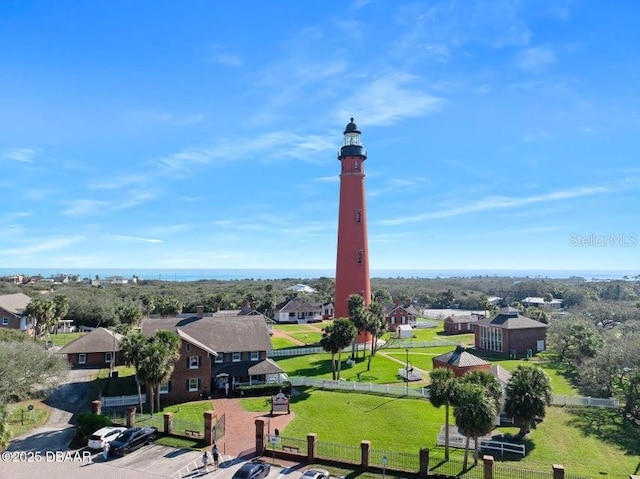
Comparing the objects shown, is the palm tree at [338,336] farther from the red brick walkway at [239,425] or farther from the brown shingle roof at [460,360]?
the red brick walkway at [239,425]

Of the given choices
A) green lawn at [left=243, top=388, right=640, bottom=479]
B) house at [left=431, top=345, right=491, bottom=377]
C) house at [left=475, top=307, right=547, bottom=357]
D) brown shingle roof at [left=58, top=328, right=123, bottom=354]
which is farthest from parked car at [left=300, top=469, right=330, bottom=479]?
house at [left=475, top=307, right=547, bottom=357]

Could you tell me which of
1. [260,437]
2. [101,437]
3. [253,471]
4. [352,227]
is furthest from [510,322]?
[101,437]

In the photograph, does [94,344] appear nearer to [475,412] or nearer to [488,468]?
[475,412]

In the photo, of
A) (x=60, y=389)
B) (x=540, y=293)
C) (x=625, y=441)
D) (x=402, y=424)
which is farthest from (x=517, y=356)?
(x=540, y=293)

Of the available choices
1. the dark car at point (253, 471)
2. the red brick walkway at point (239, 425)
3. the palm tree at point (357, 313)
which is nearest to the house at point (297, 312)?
the palm tree at point (357, 313)

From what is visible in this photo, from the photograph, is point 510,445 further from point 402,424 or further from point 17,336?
point 17,336

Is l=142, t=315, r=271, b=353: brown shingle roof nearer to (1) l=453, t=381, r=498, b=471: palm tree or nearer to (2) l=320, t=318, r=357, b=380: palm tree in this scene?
(2) l=320, t=318, r=357, b=380: palm tree
